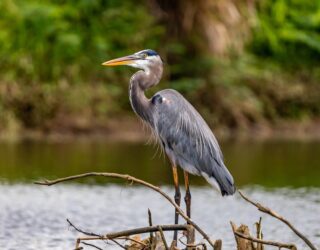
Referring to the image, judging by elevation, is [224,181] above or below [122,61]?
below

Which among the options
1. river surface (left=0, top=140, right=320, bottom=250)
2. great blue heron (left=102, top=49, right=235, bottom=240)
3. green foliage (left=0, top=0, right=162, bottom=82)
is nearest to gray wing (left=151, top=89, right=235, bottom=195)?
great blue heron (left=102, top=49, right=235, bottom=240)

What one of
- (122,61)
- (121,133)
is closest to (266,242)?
(122,61)

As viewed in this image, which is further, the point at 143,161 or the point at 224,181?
the point at 143,161

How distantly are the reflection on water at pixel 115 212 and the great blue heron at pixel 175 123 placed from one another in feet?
3.79

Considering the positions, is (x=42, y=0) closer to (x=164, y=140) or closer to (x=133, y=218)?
(x=133, y=218)

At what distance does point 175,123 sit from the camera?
1066 centimetres

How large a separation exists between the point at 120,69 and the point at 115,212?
48.4ft

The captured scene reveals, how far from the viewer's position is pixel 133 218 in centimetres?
1384

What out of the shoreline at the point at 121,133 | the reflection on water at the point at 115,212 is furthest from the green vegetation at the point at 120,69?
the reflection on water at the point at 115,212

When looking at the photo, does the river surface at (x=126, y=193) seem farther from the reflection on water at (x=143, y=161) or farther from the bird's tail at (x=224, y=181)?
the bird's tail at (x=224, y=181)

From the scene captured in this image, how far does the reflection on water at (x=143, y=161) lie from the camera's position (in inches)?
728

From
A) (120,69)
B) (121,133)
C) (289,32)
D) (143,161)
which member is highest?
(289,32)

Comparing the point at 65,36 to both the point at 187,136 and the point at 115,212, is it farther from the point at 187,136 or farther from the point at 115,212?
the point at 187,136

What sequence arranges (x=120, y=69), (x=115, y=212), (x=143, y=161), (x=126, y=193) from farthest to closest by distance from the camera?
(x=120, y=69)
(x=143, y=161)
(x=126, y=193)
(x=115, y=212)
